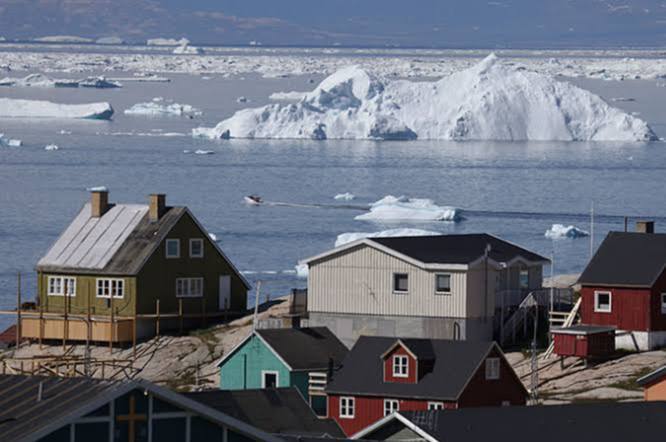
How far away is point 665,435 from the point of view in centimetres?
2189

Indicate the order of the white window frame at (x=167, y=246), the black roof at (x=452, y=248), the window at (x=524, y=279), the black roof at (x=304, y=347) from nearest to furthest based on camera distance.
Result: the black roof at (x=304, y=347) → the black roof at (x=452, y=248) → the window at (x=524, y=279) → the white window frame at (x=167, y=246)

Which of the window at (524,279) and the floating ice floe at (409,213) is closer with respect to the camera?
the window at (524,279)

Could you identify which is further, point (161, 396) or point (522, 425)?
point (522, 425)

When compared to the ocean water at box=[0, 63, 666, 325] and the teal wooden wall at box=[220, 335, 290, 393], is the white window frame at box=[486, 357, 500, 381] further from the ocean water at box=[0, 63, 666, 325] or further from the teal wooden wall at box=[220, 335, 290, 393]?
the ocean water at box=[0, 63, 666, 325]

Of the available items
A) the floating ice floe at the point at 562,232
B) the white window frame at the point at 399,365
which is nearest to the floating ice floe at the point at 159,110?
the floating ice floe at the point at 562,232

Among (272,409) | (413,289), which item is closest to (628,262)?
(413,289)

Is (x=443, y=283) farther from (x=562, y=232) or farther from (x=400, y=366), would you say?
(x=562, y=232)

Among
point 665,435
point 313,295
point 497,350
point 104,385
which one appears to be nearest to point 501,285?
point 313,295

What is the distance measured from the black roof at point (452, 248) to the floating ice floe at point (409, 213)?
41260 mm

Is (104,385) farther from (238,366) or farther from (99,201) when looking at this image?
(99,201)

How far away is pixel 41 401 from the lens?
58.5 ft

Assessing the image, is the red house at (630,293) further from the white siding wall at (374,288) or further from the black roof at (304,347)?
the black roof at (304,347)

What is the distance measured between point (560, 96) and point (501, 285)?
290 ft

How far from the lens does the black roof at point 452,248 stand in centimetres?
3591
